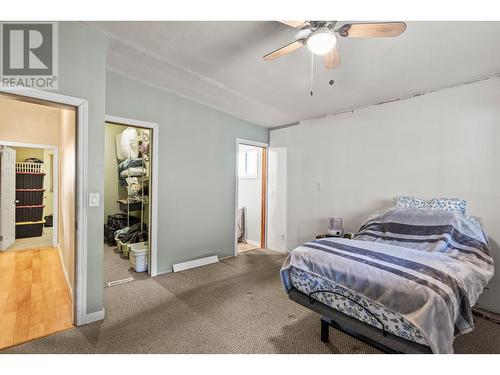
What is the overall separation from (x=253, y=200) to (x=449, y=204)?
326 cm

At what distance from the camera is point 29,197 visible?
5.66 m

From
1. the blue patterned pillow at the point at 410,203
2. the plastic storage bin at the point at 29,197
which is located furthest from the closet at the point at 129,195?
the blue patterned pillow at the point at 410,203

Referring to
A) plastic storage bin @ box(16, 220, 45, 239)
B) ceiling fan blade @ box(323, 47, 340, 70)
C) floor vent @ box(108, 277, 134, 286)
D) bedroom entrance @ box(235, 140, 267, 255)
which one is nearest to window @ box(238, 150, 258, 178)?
bedroom entrance @ box(235, 140, 267, 255)

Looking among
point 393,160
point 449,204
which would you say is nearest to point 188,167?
point 393,160

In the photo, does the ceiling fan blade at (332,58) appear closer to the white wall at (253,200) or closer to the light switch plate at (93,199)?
the light switch plate at (93,199)

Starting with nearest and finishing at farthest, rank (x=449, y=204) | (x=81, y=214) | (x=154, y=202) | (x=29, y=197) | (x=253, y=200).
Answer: (x=81, y=214)
(x=449, y=204)
(x=154, y=202)
(x=253, y=200)
(x=29, y=197)

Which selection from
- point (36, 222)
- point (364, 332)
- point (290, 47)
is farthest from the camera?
point (36, 222)

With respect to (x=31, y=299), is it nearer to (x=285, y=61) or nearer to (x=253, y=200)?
(x=253, y=200)

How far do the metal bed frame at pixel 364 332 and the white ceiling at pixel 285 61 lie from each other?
2.17m

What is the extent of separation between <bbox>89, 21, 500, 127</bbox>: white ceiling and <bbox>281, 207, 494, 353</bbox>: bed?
1.49m

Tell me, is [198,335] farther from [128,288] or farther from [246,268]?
[246,268]

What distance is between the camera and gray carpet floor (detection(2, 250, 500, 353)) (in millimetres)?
1825

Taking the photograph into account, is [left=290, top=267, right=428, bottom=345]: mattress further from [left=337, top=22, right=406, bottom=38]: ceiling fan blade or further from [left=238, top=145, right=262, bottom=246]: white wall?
[left=238, top=145, right=262, bottom=246]: white wall

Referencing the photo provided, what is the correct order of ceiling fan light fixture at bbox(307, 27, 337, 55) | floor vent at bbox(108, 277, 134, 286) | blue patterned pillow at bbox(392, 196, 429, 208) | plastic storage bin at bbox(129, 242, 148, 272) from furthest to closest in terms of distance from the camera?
1. plastic storage bin at bbox(129, 242, 148, 272)
2. floor vent at bbox(108, 277, 134, 286)
3. blue patterned pillow at bbox(392, 196, 429, 208)
4. ceiling fan light fixture at bbox(307, 27, 337, 55)
